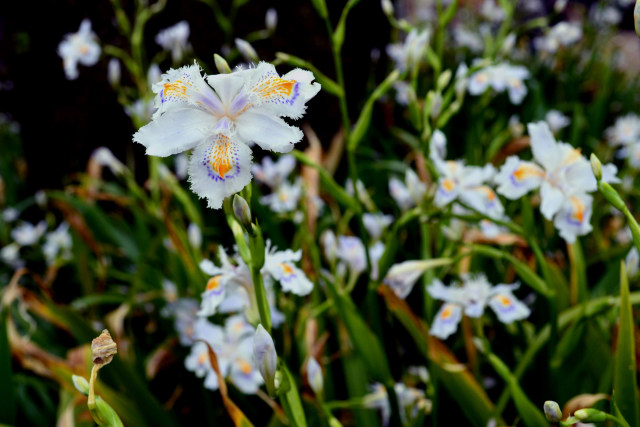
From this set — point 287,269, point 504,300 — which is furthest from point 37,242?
point 504,300

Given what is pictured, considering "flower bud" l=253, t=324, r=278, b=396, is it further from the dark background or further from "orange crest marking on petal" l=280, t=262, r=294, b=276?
the dark background

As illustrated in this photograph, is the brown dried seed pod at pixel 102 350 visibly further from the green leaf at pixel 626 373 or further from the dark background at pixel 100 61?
the dark background at pixel 100 61

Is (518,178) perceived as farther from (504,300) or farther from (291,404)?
(291,404)

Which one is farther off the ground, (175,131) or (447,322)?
(175,131)

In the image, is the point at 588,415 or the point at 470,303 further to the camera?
the point at 470,303

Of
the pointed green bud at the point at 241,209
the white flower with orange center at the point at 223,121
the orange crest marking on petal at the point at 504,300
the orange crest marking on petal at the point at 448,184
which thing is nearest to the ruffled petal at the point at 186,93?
the white flower with orange center at the point at 223,121

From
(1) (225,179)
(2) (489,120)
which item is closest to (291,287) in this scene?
(1) (225,179)
